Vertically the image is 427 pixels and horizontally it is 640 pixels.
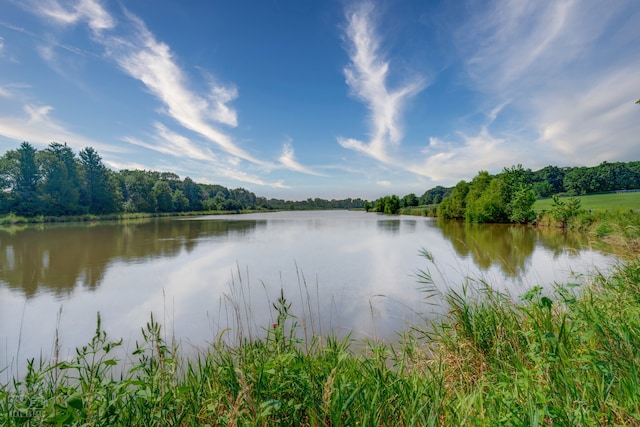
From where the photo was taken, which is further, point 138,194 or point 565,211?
point 138,194

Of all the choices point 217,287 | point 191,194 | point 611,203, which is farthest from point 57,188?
point 611,203

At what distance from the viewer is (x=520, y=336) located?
274 cm

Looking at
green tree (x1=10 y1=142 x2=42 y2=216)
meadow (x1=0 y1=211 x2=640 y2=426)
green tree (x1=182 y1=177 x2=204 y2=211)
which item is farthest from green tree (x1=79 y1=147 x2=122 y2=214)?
meadow (x1=0 y1=211 x2=640 y2=426)

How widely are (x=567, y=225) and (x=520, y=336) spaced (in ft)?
82.6

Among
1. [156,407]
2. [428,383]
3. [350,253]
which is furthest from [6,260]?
[428,383]

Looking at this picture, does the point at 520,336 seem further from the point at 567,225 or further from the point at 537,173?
the point at 537,173

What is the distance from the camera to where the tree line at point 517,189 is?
27.1 meters

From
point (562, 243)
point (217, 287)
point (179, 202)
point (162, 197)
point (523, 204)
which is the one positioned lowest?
point (217, 287)

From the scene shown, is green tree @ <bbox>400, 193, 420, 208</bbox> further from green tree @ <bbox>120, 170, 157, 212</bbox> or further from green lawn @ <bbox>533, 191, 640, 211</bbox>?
green tree @ <bbox>120, 170, 157, 212</bbox>

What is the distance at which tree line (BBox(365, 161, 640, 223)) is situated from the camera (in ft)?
88.9

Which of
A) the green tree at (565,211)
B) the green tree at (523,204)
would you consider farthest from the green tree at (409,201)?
the green tree at (565,211)

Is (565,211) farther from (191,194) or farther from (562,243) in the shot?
(191,194)

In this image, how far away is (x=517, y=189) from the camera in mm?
27734

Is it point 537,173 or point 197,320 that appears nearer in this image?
point 197,320
